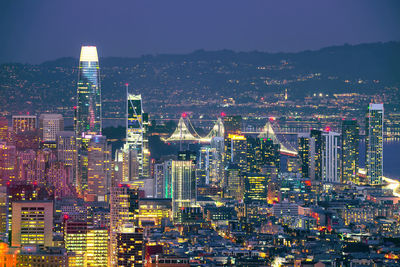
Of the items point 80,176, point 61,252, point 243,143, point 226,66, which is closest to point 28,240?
point 61,252

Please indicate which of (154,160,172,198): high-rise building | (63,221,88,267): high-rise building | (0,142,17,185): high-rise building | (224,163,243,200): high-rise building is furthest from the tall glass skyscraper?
(63,221,88,267): high-rise building

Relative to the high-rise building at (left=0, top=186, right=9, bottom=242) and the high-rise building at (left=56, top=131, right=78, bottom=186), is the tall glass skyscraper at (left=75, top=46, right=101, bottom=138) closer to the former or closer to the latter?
the high-rise building at (left=56, top=131, right=78, bottom=186)

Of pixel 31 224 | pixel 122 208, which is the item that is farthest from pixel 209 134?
pixel 31 224

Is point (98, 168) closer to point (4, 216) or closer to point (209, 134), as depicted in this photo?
point (4, 216)

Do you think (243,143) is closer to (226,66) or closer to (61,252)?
A: (226,66)

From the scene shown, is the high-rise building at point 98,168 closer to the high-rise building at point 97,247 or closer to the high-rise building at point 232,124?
the high-rise building at point 232,124

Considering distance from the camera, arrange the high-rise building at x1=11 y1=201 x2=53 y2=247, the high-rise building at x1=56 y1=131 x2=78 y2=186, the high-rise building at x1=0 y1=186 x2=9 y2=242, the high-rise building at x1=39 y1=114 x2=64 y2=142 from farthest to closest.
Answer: the high-rise building at x1=39 y1=114 x2=64 y2=142 → the high-rise building at x1=56 y1=131 x2=78 y2=186 → the high-rise building at x1=0 y1=186 x2=9 y2=242 → the high-rise building at x1=11 y1=201 x2=53 y2=247
